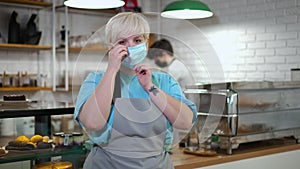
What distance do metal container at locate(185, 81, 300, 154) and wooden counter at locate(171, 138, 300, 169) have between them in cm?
6

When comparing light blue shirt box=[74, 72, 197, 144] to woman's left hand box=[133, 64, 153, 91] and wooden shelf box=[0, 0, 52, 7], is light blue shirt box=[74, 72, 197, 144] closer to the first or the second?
woman's left hand box=[133, 64, 153, 91]

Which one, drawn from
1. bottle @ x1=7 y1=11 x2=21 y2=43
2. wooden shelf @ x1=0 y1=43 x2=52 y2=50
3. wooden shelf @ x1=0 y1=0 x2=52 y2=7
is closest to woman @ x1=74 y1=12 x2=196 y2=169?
wooden shelf @ x1=0 y1=43 x2=52 y2=50

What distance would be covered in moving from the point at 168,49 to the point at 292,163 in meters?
1.82

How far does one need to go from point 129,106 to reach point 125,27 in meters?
0.30

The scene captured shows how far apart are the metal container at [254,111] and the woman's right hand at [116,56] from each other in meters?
0.93

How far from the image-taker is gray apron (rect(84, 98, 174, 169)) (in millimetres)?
1642

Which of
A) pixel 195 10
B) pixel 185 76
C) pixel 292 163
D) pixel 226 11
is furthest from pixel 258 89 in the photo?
pixel 226 11

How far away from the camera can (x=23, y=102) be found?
228cm

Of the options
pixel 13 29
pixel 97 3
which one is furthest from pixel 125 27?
pixel 13 29

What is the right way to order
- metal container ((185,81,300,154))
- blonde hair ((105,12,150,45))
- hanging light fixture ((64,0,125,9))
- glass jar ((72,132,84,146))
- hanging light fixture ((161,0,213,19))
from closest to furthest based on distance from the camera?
blonde hair ((105,12,150,45)) < glass jar ((72,132,84,146)) < hanging light fixture ((64,0,125,9)) < metal container ((185,81,300,154)) < hanging light fixture ((161,0,213,19))

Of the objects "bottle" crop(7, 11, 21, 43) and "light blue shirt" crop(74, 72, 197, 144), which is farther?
"bottle" crop(7, 11, 21, 43)

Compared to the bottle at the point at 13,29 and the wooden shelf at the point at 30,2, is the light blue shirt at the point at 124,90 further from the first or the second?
the wooden shelf at the point at 30,2

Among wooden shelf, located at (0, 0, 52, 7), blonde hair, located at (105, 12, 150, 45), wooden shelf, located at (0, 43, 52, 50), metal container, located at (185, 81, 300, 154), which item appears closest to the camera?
blonde hair, located at (105, 12, 150, 45)

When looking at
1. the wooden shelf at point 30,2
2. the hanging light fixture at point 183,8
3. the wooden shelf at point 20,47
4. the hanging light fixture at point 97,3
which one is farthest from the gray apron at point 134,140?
the wooden shelf at point 30,2
